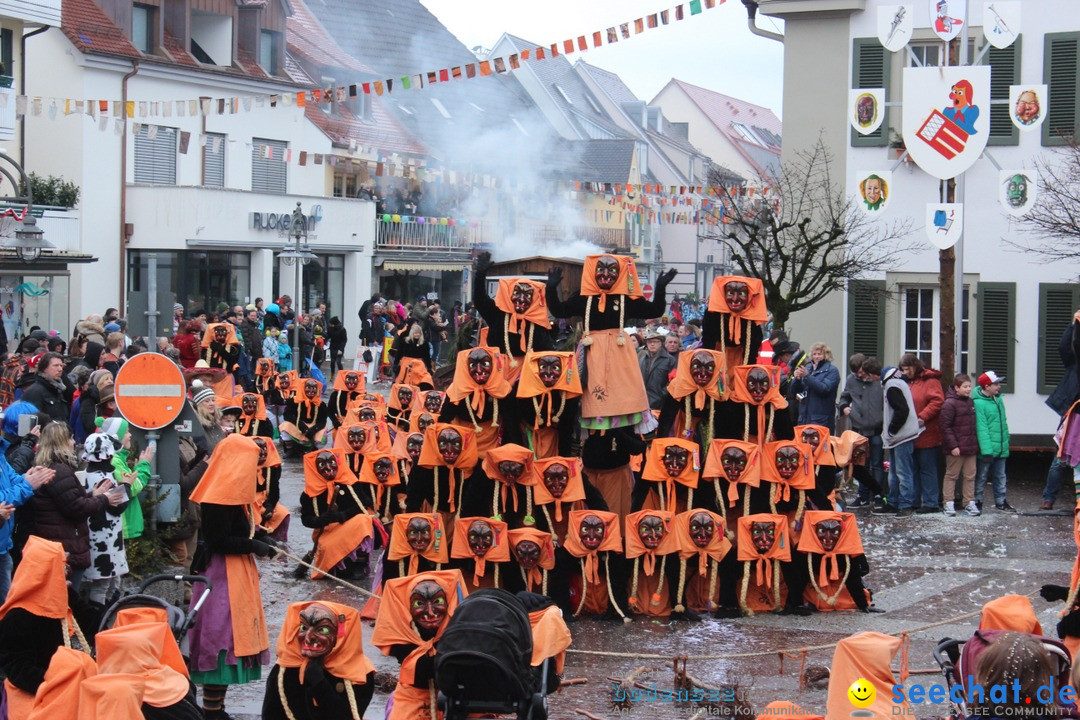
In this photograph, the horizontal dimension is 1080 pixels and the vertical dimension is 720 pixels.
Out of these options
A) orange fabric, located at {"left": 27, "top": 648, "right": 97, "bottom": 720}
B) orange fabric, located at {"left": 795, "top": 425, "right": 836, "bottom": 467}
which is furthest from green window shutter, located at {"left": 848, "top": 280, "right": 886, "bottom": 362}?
orange fabric, located at {"left": 27, "top": 648, "right": 97, "bottom": 720}

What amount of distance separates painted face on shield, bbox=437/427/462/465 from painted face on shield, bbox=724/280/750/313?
8.70 ft

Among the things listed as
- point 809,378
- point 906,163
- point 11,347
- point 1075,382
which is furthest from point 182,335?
point 1075,382

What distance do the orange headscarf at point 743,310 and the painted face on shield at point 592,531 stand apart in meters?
2.12

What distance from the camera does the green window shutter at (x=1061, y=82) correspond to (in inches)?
808

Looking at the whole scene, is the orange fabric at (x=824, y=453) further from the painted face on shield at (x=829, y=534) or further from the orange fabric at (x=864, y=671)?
the orange fabric at (x=864, y=671)

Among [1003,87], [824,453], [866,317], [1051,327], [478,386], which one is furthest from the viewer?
[866,317]

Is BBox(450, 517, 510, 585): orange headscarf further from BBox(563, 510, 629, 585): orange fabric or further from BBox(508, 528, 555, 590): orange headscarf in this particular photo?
BBox(563, 510, 629, 585): orange fabric

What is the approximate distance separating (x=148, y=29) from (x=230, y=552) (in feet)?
90.3

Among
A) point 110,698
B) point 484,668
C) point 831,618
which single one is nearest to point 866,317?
point 831,618

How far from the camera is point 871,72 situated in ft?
69.9

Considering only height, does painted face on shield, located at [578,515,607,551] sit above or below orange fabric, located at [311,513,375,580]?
above

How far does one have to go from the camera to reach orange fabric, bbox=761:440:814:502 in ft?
39.4

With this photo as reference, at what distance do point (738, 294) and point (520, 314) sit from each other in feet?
6.21

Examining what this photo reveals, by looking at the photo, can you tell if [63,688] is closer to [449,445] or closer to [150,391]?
[150,391]
